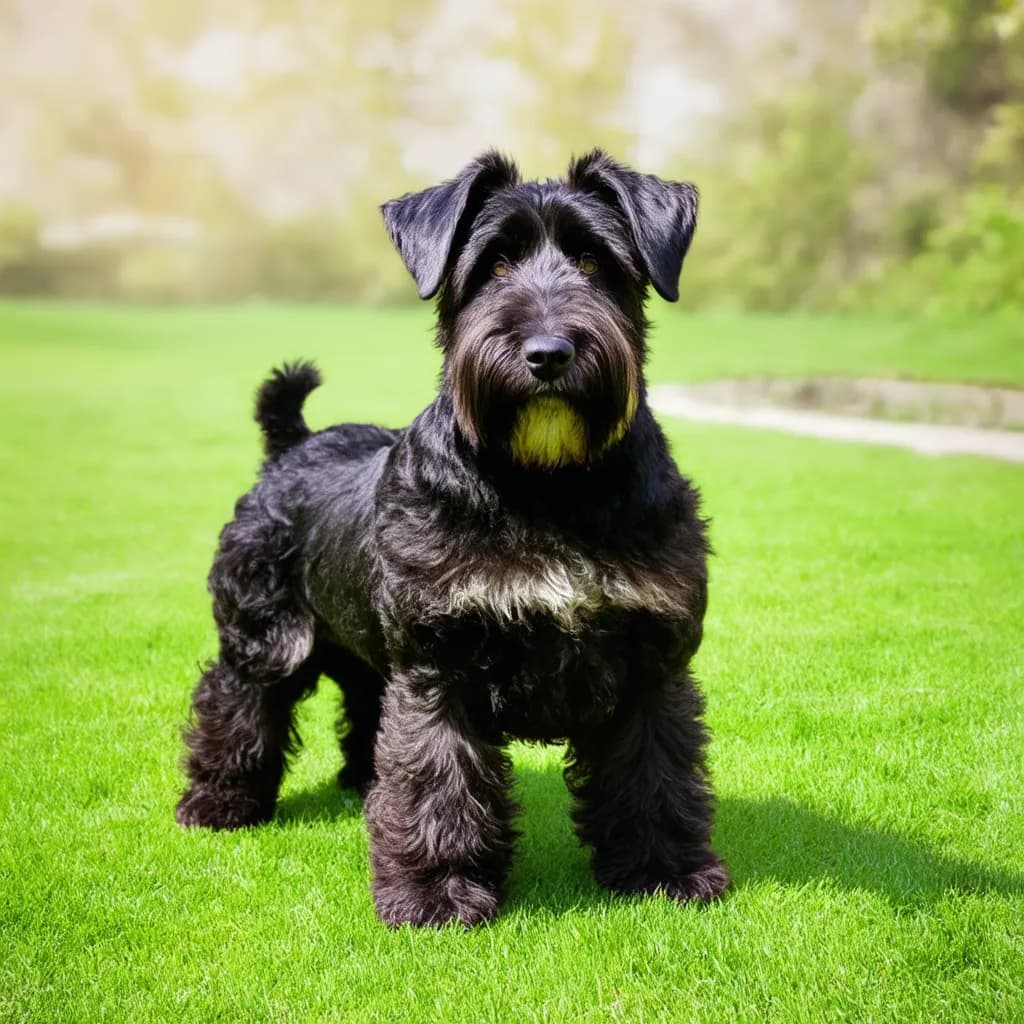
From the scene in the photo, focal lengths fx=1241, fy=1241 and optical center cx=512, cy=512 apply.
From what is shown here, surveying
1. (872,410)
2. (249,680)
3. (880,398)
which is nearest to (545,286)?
(249,680)

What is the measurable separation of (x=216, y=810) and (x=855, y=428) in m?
13.1

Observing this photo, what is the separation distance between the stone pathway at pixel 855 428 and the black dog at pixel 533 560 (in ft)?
34.2

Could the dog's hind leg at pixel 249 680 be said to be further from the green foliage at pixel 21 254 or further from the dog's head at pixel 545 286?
the green foliage at pixel 21 254

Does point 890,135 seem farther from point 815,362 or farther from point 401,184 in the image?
point 401,184

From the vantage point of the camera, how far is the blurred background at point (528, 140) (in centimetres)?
2733

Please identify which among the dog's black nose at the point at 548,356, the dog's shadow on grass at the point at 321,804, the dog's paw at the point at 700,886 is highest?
the dog's black nose at the point at 548,356

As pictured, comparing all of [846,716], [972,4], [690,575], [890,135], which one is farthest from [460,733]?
[890,135]

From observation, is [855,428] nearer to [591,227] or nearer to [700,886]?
[700,886]

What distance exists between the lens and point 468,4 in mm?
33188

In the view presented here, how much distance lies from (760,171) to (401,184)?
32.9 feet

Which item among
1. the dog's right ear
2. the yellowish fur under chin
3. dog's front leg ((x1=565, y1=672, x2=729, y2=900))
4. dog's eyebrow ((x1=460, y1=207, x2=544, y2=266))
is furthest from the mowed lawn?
the yellowish fur under chin

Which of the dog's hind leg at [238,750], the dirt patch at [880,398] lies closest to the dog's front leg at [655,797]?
the dog's hind leg at [238,750]

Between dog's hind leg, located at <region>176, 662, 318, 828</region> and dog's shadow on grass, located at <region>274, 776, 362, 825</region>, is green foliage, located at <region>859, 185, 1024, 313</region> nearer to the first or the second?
dog's shadow on grass, located at <region>274, 776, 362, 825</region>

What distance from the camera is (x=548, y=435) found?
143 inches
